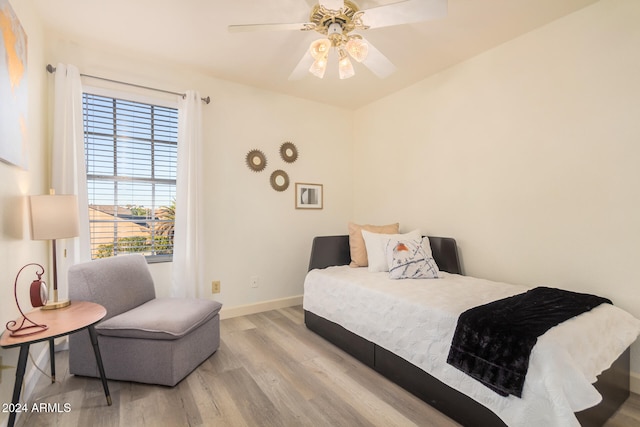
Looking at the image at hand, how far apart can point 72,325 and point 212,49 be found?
2204 millimetres

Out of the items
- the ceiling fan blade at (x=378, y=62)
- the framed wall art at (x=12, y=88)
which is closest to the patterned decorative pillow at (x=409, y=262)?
the ceiling fan blade at (x=378, y=62)

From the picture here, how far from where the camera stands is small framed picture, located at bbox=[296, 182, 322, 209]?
3.59 metres

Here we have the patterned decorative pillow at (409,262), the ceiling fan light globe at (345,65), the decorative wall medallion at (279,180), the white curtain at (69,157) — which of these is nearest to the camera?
the ceiling fan light globe at (345,65)

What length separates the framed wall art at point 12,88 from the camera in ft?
4.57

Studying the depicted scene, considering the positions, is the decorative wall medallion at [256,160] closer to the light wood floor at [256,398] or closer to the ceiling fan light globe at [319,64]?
the ceiling fan light globe at [319,64]

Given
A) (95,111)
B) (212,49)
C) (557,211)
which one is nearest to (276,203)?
(212,49)

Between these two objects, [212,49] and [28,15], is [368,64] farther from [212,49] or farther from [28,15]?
[28,15]

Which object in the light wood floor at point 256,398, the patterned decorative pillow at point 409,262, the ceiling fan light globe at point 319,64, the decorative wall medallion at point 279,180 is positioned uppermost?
the ceiling fan light globe at point 319,64

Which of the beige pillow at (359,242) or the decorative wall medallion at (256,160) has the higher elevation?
the decorative wall medallion at (256,160)

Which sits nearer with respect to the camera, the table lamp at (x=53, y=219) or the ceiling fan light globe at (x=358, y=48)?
the table lamp at (x=53, y=219)

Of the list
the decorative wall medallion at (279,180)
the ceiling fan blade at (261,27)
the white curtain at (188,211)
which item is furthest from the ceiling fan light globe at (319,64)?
the decorative wall medallion at (279,180)

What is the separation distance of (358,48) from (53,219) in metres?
2.12

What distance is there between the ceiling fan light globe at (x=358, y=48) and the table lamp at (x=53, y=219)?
6.48ft

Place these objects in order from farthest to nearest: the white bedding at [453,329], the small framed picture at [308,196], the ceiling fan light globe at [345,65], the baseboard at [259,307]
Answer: the small framed picture at [308,196] < the baseboard at [259,307] < the ceiling fan light globe at [345,65] < the white bedding at [453,329]
